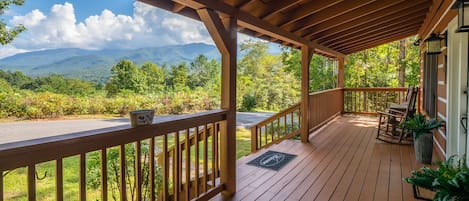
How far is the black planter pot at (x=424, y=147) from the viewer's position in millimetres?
3703

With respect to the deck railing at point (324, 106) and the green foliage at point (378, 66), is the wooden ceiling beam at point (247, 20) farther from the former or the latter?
the green foliage at point (378, 66)

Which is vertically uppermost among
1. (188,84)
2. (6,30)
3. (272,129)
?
(6,30)

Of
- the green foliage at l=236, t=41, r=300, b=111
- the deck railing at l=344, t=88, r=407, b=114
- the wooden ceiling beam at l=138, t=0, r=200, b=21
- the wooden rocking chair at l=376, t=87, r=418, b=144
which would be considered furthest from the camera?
the green foliage at l=236, t=41, r=300, b=111

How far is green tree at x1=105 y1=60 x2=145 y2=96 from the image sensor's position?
3140 mm

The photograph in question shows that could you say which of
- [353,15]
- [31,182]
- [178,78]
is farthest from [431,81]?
[31,182]

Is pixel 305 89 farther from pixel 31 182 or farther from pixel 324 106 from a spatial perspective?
pixel 31 182

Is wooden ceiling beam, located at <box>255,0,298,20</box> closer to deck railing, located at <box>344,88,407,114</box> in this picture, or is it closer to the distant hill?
the distant hill

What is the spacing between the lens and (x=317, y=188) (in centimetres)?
297

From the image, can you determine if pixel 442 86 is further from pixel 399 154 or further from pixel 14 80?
pixel 14 80

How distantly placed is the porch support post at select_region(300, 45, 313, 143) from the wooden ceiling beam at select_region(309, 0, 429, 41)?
27cm

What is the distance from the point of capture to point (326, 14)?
13.0 feet

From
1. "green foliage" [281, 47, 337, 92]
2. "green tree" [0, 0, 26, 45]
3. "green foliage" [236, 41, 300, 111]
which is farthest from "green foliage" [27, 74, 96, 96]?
"green foliage" [236, 41, 300, 111]

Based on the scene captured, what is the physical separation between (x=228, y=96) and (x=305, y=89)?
2.67m

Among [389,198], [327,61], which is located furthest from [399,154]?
[327,61]
